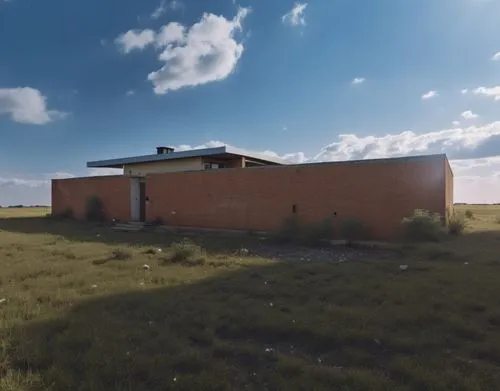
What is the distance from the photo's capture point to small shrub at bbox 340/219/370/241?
45.3ft

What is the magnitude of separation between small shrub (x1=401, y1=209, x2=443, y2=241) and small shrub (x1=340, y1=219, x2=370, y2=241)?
1452mm

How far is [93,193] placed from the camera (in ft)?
80.1

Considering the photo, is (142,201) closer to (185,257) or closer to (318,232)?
(318,232)

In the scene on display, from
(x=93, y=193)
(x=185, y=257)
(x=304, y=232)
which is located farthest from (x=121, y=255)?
(x=93, y=193)

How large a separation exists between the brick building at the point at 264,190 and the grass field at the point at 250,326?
4.74 m

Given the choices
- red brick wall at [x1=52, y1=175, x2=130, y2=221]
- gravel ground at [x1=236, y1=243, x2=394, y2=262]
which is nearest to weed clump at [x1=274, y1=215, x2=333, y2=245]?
gravel ground at [x1=236, y1=243, x2=394, y2=262]

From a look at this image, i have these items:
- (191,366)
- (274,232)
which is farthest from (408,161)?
(191,366)

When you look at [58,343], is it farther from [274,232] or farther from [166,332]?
[274,232]

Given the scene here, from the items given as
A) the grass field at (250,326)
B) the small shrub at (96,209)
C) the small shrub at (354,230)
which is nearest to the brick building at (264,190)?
the small shrub at (96,209)

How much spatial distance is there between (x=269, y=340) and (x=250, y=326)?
1.50 feet

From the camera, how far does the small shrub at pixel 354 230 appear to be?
13.8 meters

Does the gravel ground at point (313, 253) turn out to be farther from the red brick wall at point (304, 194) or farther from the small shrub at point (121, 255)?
the small shrub at point (121, 255)

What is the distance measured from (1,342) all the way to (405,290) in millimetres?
5550

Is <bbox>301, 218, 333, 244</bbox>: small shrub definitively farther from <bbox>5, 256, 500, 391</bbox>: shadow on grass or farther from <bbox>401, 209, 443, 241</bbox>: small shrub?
<bbox>5, 256, 500, 391</bbox>: shadow on grass
